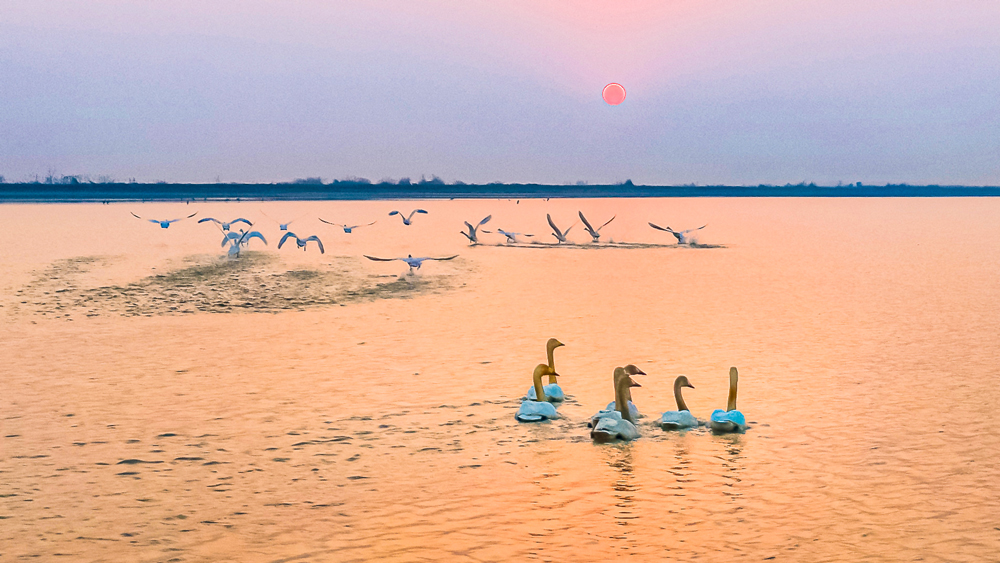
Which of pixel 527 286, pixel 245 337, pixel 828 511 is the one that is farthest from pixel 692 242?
pixel 828 511

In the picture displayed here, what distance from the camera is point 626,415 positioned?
1072 centimetres

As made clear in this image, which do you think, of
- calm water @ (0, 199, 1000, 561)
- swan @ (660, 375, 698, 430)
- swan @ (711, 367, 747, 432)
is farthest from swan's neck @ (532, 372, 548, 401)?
swan @ (711, 367, 747, 432)

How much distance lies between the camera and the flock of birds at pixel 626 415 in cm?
1039

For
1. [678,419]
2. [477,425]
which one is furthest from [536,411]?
[678,419]

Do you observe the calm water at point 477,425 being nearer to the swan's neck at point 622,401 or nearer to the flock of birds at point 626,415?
the flock of birds at point 626,415

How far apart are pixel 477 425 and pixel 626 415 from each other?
186cm

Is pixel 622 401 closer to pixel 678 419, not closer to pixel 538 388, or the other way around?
pixel 678 419

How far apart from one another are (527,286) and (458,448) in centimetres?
1616

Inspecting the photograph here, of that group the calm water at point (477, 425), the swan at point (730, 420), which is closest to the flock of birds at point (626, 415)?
the swan at point (730, 420)

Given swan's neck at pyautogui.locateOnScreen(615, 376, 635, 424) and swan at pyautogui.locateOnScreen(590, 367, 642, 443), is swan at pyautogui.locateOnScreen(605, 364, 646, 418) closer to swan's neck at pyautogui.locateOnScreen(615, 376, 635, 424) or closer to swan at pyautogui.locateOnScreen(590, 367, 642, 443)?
swan's neck at pyautogui.locateOnScreen(615, 376, 635, 424)

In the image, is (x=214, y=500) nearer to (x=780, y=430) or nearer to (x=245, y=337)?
(x=780, y=430)

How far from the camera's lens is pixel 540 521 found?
8.20m

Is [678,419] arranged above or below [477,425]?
above

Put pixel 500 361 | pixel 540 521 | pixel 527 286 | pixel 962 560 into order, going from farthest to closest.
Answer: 1. pixel 527 286
2. pixel 500 361
3. pixel 540 521
4. pixel 962 560
